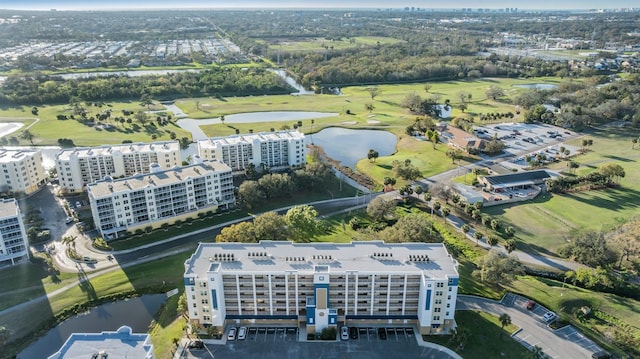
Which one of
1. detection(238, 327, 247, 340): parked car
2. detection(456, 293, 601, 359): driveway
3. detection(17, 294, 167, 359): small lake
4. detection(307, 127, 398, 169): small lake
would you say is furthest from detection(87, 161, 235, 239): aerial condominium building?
detection(456, 293, 601, 359): driveway

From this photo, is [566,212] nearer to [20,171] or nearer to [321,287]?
[321,287]

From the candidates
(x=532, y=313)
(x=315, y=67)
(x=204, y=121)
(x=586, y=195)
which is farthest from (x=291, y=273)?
(x=315, y=67)

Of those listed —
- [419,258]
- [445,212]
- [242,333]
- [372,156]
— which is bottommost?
[242,333]

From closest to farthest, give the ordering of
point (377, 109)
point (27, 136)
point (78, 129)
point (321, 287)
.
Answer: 1. point (321, 287)
2. point (27, 136)
3. point (78, 129)
4. point (377, 109)

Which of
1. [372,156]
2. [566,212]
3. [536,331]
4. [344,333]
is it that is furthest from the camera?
[372,156]

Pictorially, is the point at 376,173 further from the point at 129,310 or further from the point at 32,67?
the point at 32,67

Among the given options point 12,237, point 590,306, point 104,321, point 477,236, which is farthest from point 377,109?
point 104,321

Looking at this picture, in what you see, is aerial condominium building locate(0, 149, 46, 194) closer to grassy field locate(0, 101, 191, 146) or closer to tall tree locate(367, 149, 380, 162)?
grassy field locate(0, 101, 191, 146)
